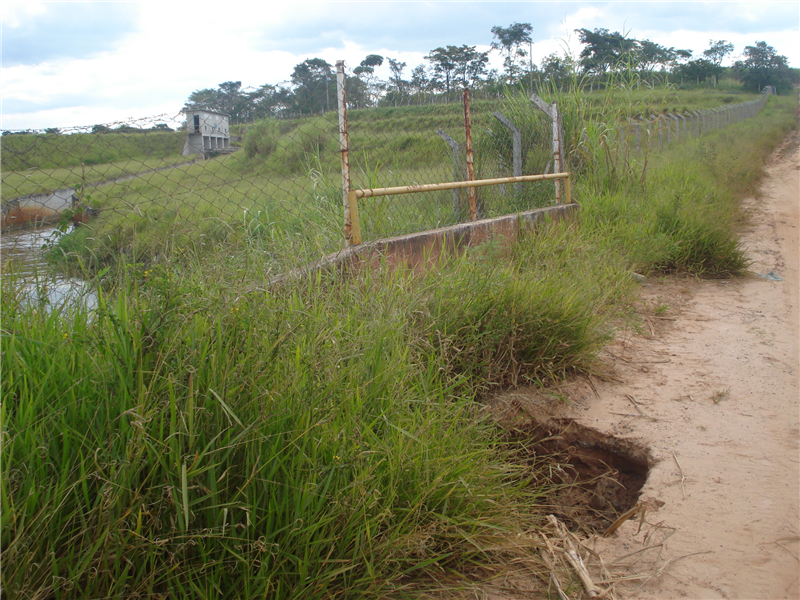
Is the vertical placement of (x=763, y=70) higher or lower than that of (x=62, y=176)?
higher

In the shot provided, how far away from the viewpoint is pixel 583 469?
2.76 m

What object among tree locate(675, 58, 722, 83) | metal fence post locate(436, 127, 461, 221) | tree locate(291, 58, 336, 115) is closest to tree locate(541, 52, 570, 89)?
metal fence post locate(436, 127, 461, 221)

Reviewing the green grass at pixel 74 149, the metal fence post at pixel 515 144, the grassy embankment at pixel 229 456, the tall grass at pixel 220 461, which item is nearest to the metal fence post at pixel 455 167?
the metal fence post at pixel 515 144

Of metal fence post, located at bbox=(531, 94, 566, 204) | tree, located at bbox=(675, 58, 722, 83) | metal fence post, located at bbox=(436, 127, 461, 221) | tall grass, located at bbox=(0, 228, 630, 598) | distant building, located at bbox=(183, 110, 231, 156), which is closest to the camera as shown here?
tall grass, located at bbox=(0, 228, 630, 598)

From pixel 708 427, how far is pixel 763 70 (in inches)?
3189

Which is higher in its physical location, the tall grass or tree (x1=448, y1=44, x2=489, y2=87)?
tree (x1=448, y1=44, x2=489, y2=87)

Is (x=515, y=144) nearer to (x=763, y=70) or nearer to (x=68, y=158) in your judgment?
(x=68, y=158)

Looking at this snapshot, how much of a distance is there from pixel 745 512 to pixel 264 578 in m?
1.90

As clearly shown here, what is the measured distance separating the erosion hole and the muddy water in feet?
6.52

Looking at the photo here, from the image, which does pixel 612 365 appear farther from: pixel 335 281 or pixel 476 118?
pixel 476 118

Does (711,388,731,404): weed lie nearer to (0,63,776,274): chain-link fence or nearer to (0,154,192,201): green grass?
(0,63,776,274): chain-link fence

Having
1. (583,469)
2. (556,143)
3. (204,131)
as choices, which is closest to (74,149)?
(204,131)

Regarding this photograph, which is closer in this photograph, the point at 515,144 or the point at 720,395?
the point at 720,395

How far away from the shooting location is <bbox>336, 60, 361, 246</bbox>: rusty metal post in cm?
375
